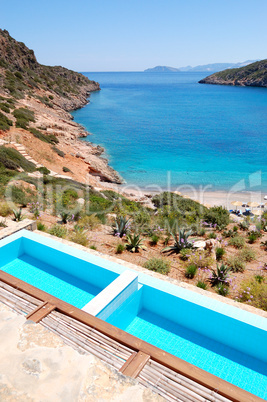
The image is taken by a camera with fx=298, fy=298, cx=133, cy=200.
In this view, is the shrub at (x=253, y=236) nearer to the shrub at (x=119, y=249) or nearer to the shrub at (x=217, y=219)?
the shrub at (x=217, y=219)

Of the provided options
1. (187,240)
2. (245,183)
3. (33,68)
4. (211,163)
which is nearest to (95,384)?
(187,240)

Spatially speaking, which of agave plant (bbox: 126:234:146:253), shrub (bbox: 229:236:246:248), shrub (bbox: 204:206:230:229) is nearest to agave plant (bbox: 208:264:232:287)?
agave plant (bbox: 126:234:146:253)

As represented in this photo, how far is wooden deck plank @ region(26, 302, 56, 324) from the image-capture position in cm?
288

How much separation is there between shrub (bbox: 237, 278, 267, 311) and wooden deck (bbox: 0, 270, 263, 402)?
3683mm

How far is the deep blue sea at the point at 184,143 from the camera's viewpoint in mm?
27828

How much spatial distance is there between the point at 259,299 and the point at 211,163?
26844 millimetres

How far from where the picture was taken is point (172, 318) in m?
5.63

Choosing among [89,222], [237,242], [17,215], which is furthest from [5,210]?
[237,242]

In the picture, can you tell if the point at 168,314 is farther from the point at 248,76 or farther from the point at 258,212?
the point at 248,76

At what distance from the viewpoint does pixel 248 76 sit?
112250 millimetres

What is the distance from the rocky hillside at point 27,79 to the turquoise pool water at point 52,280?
34268 millimetres

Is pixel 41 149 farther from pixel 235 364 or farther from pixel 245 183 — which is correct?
pixel 235 364

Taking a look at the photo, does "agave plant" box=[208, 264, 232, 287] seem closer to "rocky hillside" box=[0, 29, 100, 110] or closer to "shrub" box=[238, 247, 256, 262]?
"shrub" box=[238, 247, 256, 262]

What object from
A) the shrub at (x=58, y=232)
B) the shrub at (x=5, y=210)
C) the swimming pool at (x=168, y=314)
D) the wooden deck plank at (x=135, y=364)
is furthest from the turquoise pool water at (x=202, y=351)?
the shrub at (x=5, y=210)
